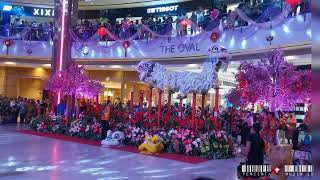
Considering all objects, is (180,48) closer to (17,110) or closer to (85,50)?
(85,50)

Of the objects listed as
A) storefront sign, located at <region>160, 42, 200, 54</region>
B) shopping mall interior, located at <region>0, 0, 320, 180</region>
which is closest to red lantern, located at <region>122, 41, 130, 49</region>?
shopping mall interior, located at <region>0, 0, 320, 180</region>

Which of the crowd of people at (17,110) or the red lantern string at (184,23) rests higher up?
the red lantern string at (184,23)

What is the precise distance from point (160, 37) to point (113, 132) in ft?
22.5

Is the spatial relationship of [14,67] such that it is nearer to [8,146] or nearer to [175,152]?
[8,146]

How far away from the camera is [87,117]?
12.7 m

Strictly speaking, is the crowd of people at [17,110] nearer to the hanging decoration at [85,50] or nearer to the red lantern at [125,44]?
the hanging decoration at [85,50]

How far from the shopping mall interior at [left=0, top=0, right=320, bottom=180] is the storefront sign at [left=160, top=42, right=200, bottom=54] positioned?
4cm

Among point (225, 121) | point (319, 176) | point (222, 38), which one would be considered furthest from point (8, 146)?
point (319, 176)

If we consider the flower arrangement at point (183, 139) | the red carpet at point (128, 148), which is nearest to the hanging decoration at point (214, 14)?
the flower arrangement at point (183, 139)

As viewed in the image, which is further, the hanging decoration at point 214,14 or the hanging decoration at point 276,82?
the hanging decoration at point 214,14

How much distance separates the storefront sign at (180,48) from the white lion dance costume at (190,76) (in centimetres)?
494

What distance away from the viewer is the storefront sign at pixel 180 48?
15602mm

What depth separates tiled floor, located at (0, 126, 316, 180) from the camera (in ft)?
22.1

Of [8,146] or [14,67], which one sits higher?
[14,67]
